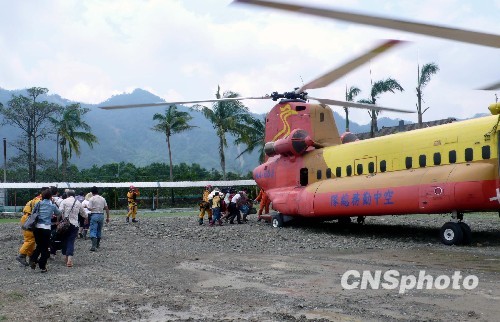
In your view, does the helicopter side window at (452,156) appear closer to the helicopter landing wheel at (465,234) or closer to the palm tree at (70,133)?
the helicopter landing wheel at (465,234)

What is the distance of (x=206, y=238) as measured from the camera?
1644 cm

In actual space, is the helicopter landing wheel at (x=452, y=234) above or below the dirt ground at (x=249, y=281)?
above

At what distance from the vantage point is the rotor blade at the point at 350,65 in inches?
178

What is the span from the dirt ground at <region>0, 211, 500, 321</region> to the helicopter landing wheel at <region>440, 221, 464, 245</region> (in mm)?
299

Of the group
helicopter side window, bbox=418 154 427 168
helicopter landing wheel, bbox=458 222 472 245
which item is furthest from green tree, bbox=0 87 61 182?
helicopter landing wheel, bbox=458 222 472 245

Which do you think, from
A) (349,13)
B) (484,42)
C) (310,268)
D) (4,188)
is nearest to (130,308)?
(310,268)

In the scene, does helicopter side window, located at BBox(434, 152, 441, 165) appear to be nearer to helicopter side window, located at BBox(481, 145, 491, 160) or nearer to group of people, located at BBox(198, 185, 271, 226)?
helicopter side window, located at BBox(481, 145, 491, 160)

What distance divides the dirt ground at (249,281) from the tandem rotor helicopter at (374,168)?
115 centimetres

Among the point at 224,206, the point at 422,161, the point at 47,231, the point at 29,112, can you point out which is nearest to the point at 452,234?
the point at 422,161

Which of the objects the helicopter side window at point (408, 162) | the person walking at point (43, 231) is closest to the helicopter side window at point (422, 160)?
the helicopter side window at point (408, 162)

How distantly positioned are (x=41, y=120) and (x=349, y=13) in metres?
65.9

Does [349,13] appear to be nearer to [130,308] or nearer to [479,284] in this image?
[130,308]

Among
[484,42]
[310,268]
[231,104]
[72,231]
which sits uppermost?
[231,104]

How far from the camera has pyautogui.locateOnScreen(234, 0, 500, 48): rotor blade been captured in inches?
148
